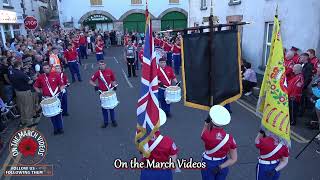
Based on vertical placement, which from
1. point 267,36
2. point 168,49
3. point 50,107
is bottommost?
point 50,107

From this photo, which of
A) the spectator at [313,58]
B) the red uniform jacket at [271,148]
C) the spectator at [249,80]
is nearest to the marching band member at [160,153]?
the red uniform jacket at [271,148]

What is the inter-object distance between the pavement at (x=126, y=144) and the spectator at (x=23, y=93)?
0.50 meters

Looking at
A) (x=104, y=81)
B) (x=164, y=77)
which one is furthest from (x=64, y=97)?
(x=164, y=77)

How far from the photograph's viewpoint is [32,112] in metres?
9.34

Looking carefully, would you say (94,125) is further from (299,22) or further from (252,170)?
(299,22)

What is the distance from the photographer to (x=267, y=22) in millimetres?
12922

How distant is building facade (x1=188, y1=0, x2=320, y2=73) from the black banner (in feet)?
18.8

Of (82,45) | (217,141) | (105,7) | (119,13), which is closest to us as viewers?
(217,141)

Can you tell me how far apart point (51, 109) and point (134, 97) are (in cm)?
477

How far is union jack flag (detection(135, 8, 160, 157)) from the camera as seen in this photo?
426 centimetres

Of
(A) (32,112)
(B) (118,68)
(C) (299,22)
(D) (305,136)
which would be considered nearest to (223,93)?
(D) (305,136)

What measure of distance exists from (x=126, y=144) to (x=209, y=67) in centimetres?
413

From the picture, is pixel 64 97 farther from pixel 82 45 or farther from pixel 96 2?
pixel 96 2

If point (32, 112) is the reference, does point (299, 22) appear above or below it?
above
